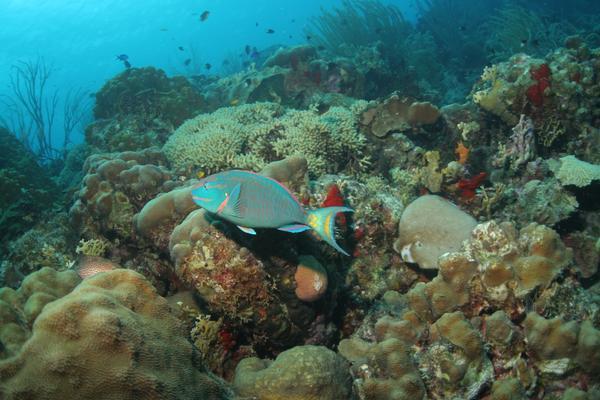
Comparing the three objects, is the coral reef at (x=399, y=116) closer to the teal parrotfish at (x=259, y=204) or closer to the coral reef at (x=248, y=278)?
the coral reef at (x=248, y=278)

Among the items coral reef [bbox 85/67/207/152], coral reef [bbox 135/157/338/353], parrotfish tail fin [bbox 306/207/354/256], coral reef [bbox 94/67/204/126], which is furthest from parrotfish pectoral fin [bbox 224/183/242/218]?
coral reef [bbox 94/67/204/126]

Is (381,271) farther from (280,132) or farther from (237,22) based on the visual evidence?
(237,22)

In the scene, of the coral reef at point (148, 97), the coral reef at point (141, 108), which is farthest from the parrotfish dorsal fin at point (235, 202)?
the coral reef at point (148, 97)

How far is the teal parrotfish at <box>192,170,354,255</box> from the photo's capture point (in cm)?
240

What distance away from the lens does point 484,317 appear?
3219mm

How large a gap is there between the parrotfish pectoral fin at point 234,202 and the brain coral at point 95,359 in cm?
90

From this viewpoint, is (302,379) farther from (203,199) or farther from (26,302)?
(26,302)

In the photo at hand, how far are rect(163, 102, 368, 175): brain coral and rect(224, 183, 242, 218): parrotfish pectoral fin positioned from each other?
3.18 m

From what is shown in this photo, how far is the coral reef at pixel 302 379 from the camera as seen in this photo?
2.56 metres

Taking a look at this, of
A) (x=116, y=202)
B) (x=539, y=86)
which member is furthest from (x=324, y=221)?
(x=539, y=86)

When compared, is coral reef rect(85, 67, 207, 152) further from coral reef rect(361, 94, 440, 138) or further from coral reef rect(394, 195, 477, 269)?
coral reef rect(394, 195, 477, 269)

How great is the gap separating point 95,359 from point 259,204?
127cm

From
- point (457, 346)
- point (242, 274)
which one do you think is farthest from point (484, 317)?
point (242, 274)

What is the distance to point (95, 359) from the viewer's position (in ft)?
6.62
